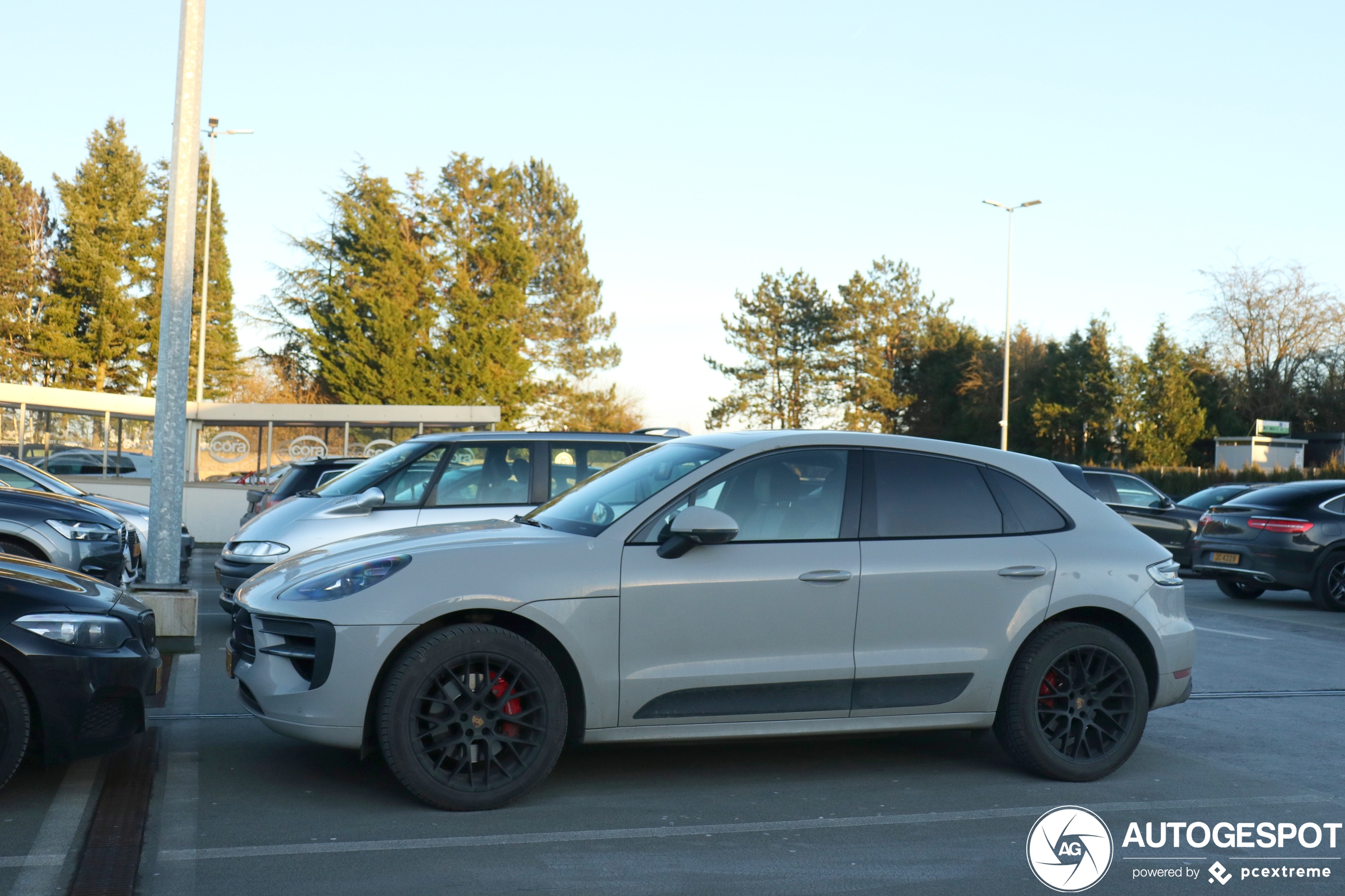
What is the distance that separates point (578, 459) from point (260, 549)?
2.57 metres

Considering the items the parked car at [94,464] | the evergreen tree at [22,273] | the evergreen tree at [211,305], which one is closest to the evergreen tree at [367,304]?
the evergreen tree at [211,305]

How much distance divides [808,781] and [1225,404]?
5468 centimetres

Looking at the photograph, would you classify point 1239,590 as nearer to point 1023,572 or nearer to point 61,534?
point 1023,572

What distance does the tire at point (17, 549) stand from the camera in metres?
9.52

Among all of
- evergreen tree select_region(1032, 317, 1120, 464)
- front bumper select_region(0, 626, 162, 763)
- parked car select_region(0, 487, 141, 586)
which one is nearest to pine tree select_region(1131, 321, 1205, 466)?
evergreen tree select_region(1032, 317, 1120, 464)

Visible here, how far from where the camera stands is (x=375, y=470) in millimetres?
9875

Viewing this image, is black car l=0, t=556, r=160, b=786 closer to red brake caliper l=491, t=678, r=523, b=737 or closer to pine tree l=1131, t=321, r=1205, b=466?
red brake caliper l=491, t=678, r=523, b=737

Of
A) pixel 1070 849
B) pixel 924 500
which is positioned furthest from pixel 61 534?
pixel 1070 849

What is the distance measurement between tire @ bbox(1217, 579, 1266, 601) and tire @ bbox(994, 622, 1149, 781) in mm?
10721

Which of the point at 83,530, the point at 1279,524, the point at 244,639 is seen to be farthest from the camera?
the point at 1279,524

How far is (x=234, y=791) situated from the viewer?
527cm

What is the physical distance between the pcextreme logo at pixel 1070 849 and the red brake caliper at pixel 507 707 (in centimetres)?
209

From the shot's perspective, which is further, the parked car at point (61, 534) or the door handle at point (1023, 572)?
the parked car at point (61, 534)

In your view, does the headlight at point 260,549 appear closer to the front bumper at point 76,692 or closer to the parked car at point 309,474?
the parked car at point 309,474
